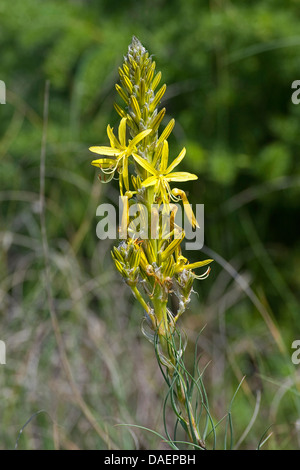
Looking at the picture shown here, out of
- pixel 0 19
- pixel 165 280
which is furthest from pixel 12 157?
pixel 165 280

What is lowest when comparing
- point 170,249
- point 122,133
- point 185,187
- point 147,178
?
point 170,249

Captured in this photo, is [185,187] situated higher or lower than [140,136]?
higher

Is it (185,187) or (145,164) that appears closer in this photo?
(145,164)

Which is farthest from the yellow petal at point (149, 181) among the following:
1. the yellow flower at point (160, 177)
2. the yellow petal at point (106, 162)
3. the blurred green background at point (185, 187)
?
the blurred green background at point (185, 187)

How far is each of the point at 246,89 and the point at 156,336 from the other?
6.59ft

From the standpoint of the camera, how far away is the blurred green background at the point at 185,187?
88.4 inches

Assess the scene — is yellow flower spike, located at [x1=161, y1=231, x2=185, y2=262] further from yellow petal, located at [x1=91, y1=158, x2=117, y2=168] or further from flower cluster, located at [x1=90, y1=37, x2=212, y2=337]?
yellow petal, located at [x1=91, y1=158, x2=117, y2=168]

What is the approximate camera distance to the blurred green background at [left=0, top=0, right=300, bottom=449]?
2246 mm

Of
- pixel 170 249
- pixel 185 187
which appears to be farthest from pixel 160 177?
pixel 185 187

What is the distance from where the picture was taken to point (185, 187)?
2.71 m

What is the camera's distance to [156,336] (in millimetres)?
909

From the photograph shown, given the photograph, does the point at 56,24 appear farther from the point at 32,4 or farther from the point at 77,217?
the point at 77,217

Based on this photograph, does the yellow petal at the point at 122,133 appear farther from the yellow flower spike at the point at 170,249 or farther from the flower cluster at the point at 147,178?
the yellow flower spike at the point at 170,249

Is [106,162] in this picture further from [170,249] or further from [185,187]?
[185,187]
